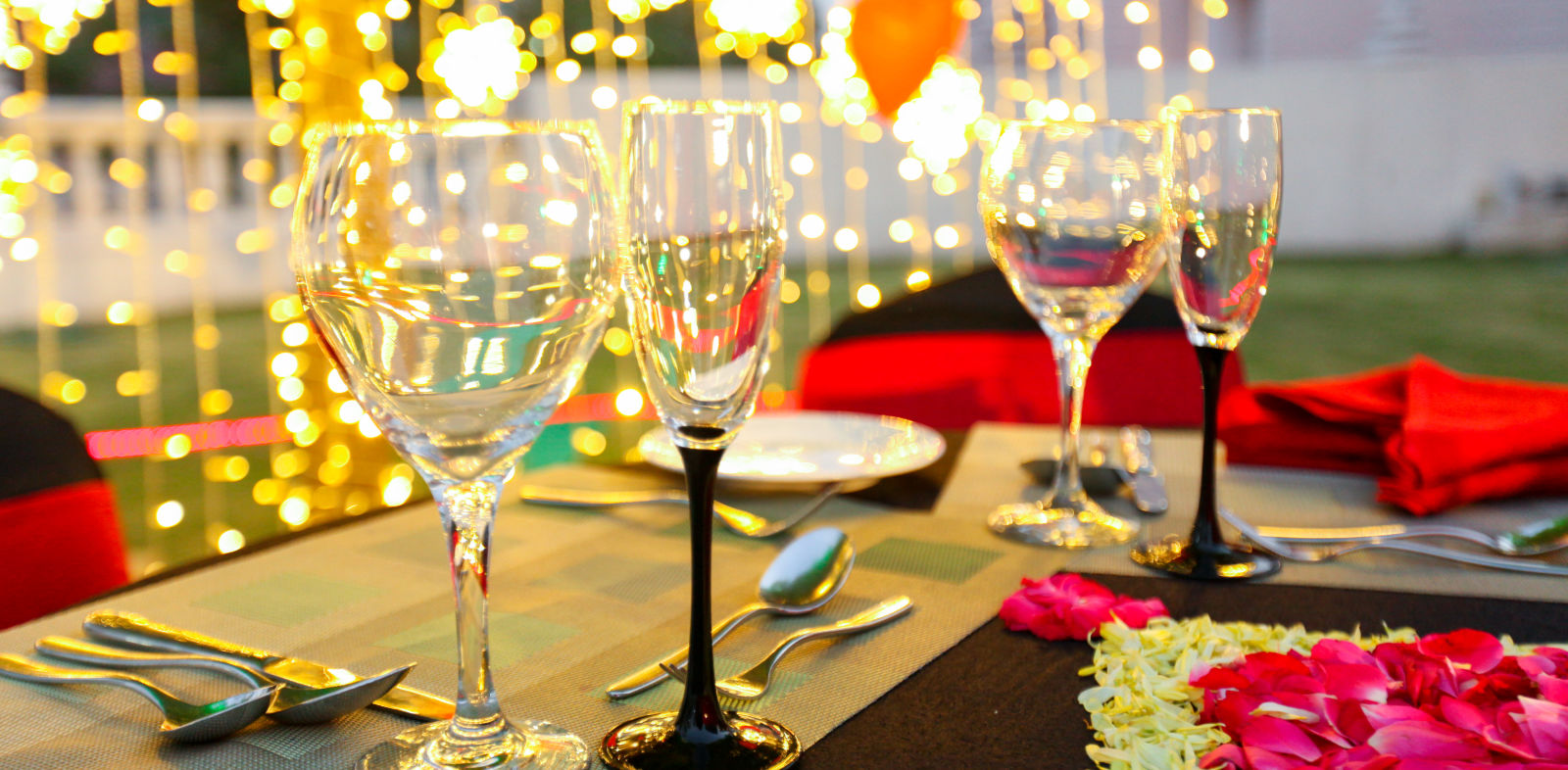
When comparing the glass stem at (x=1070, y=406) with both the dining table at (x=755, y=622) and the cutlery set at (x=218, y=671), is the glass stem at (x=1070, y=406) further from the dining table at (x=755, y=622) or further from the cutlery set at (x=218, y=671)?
the cutlery set at (x=218, y=671)

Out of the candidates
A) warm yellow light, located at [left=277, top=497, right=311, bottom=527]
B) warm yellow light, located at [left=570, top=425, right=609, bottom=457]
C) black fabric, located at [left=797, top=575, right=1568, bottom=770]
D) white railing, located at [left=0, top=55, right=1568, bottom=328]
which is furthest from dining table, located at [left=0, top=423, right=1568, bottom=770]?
white railing, located at [left=0, top=55, right=1568, bottom=328]

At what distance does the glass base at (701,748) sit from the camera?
1.62ft

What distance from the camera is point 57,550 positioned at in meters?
0.96

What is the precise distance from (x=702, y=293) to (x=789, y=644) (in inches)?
8.8

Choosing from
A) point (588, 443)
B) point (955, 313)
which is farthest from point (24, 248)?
point (955, 313)

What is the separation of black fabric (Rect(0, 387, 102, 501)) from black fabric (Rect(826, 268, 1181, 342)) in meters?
1.04

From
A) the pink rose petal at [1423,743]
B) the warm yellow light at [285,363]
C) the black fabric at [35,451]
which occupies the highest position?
the black fabric at [35,451]

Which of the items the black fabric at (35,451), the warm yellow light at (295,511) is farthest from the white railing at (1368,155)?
the black fabric at (35,451)

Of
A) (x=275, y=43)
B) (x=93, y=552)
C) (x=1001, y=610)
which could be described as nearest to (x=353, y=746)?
(x=1001, y=610)

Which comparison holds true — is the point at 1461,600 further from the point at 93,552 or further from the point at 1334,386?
the point at 93,552

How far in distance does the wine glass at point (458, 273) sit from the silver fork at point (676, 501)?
409 mm

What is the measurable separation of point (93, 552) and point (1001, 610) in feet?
2.49

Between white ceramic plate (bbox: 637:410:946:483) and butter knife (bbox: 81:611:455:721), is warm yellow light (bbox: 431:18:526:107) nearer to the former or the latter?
white ceramic plate (bbox: 637:410:946:483)

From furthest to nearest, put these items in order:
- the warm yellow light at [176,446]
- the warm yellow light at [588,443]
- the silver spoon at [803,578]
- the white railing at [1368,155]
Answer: the white railing at [1368,155] < the warm yellow light at [176,446] < the warm yellow light at [588,443] < the silver spoon at [803,578]
